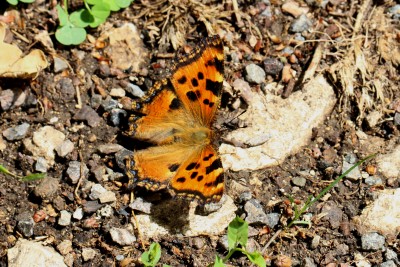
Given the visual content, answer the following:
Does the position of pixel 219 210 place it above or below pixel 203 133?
below

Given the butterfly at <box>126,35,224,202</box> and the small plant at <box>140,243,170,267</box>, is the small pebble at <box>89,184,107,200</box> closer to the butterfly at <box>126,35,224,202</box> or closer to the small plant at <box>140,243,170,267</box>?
the butterfly at <box>126,35,224,202</box>

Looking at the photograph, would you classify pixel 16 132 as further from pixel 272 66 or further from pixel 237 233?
pixel 272 66

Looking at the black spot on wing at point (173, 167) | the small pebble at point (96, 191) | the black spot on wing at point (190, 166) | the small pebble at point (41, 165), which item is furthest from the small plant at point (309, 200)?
the small pebble at point (41, 165)

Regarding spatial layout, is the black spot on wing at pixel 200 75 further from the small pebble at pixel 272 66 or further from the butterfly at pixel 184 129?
the small pebble at pixel 272 66

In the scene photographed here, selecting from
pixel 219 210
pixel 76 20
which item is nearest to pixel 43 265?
pixel 219 210

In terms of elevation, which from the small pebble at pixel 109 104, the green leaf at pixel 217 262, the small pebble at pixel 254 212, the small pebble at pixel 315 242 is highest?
the small pebble at pixel 109 104

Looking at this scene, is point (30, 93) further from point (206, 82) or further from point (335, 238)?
point (335, 238)
